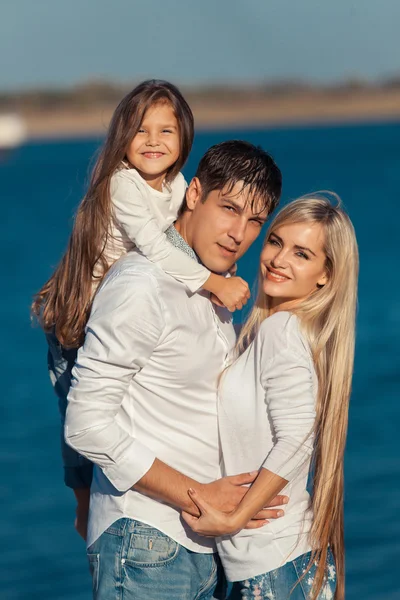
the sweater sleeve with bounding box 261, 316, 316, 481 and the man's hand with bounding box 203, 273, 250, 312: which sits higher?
the man's hand with bounding box 203, 273, 250, 312

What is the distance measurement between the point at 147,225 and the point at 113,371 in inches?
23.8

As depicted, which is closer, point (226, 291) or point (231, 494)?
point (231, 494)

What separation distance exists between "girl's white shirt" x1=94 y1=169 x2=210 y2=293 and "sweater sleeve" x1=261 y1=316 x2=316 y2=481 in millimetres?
341

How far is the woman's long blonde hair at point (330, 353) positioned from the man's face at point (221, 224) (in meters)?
0.13

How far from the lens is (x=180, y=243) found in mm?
3047

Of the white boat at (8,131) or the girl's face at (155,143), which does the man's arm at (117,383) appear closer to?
the girl's face at (155,143)

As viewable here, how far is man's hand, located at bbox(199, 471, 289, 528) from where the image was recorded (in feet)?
8.91

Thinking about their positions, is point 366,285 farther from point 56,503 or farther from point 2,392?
point 56,503

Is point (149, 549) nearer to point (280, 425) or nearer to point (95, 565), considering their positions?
point (95, 565)

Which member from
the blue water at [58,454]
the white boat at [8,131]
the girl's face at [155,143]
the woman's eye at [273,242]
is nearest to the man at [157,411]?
the woman's eye at [273,242]

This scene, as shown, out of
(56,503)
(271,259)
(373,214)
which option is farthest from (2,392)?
(373,214)

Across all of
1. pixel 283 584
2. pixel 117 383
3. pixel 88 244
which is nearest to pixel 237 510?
pixel 283 584

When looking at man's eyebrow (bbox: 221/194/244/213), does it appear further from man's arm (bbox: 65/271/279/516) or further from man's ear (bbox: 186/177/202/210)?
man's arm (bbox: 65/271/279/516)

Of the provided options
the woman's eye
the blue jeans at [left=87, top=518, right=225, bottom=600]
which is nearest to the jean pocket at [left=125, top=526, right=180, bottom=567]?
the blue jeans at [left=87, top=518, right=225, bottom=600]
